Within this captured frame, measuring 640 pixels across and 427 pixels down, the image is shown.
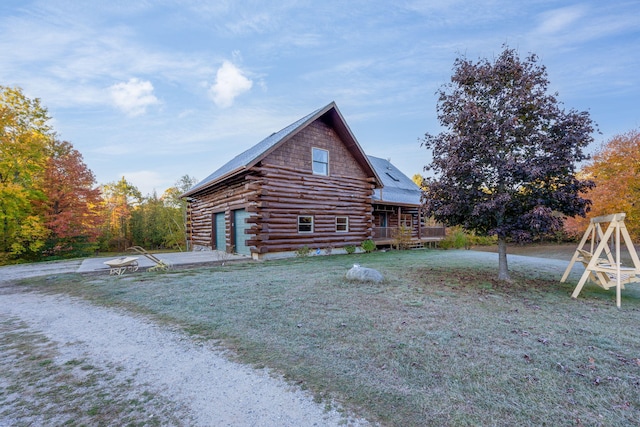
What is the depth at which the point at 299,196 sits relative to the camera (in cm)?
1297

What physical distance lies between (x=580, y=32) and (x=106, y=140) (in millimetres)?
25334

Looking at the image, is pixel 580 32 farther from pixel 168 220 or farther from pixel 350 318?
pixel 168 220

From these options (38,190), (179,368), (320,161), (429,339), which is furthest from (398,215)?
(38,190)

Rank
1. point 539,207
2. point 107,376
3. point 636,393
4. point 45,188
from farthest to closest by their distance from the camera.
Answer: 1. point 45,188
2. point 539,207
3. point 107,376
4. point 636,393

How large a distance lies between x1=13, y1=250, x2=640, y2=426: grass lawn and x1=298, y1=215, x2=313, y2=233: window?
231 inches

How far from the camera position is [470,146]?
23.0ft

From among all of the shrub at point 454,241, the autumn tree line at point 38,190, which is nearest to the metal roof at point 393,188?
the shrub at point 454,241

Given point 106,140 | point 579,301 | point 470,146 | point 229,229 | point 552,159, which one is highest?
point 106,140

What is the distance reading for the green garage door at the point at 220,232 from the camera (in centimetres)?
1495

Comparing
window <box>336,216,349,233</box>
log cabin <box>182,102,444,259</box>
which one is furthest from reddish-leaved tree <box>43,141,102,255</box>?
window <box>336,216,349,233</box>

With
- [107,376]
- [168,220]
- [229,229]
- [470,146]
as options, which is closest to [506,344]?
[107,376]

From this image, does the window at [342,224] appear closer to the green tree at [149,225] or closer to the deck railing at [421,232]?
the deck railing at [421,232]

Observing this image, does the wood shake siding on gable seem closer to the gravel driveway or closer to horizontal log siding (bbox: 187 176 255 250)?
horizontal log siding (bbox: 187 176 255 250)

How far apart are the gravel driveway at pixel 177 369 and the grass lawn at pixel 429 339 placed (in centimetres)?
24
